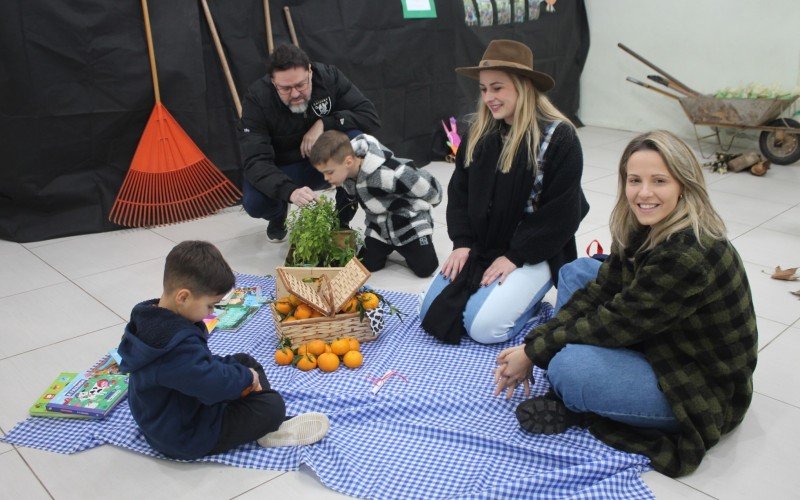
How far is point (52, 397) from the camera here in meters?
2.22

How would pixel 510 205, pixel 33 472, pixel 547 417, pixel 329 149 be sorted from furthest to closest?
pixel 329 149, pixel 510 205, pixel 547 417, pixel 33 472

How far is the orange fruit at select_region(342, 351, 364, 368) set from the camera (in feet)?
7.92

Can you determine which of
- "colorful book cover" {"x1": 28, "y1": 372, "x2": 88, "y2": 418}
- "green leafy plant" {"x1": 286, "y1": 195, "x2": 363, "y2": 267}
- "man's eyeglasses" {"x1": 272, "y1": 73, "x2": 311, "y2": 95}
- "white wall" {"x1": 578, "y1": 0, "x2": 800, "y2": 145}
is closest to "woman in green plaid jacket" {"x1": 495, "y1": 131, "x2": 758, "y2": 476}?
"green leafy plant" {"x1": 286, "y1": 195, "x2": 363, "y2": 267}

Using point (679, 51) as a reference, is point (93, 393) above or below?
below

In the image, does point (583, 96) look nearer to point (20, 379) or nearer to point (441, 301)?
point (441, 301)

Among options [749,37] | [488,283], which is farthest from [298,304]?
[749,37]

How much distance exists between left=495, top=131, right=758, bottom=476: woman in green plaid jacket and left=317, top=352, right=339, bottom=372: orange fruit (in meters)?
0.67

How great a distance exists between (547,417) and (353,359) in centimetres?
72

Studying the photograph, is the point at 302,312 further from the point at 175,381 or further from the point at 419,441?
the point at 175,381

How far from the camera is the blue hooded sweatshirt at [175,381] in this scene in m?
1.71

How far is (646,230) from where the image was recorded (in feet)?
6.41

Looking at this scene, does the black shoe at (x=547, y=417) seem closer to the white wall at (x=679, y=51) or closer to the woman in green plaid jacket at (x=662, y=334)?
the woman in green plaid jacket at (x=662, y=334)

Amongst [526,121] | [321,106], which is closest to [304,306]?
[526,121]

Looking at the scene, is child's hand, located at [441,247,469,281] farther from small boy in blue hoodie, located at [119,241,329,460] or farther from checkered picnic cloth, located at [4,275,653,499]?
small boy in blue hoodie, located at [119,241,329,460]
